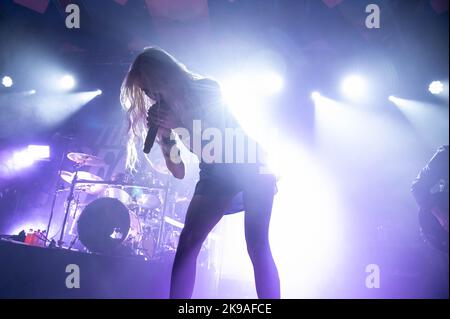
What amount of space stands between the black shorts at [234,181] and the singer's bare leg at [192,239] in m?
0.04

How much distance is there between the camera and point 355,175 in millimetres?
5668

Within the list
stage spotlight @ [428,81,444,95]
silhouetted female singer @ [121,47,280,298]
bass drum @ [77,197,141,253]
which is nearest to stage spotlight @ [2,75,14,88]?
bass drum @ [77,197,141,253]

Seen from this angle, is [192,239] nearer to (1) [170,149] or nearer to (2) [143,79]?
(1) [170,149]

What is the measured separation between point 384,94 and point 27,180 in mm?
7087

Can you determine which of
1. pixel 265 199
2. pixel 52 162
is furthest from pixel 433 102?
pixel 52 162

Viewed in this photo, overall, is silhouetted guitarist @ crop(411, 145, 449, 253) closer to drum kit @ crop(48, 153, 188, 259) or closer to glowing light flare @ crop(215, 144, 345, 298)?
glowing light flare @ crop(215, 144, 345, 298)

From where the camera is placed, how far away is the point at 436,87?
5.24 m

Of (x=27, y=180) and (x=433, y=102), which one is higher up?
(x=433, y=102)

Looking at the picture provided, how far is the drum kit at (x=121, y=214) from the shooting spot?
3133 millimetres

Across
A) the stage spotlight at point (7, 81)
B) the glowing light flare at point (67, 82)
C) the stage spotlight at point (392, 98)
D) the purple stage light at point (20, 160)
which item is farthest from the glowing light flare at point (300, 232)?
the stage spotlight at point (7, 81)

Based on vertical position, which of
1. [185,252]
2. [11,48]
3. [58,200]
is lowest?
[185,252]
